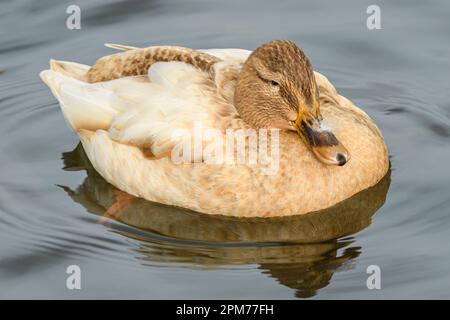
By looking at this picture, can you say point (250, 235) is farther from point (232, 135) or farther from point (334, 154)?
point (334, 154)

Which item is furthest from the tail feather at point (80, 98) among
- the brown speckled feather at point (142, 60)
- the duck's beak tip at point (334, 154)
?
the duck's beak tip at point (334, 154)

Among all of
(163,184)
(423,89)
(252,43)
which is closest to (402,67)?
(423,89)

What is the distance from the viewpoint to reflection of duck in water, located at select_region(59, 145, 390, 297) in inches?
364

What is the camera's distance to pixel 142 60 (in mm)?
10531

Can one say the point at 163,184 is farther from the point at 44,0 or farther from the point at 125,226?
the point at 44,0

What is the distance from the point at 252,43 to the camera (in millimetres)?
13039

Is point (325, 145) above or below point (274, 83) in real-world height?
below

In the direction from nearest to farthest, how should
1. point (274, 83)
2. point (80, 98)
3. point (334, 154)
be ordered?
point (334, 154) → point (274, 83) → point (80, 98)

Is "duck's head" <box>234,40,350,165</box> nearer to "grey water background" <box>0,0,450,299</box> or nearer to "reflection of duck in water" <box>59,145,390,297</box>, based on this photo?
"reflection of duck in water" <box>59,145,390,297</box>

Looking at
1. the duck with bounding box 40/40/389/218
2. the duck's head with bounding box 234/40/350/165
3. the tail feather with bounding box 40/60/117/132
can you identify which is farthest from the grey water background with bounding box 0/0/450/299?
the duck's head with bounding box 234/40/350/165

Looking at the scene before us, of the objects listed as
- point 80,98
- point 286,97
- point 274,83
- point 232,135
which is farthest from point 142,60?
point 286,97

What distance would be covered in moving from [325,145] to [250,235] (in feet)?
3.14

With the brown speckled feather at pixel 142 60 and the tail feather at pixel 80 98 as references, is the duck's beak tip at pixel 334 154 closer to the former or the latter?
the brown speckled feather at pixel 142 60

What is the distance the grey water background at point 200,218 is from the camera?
357 inches
